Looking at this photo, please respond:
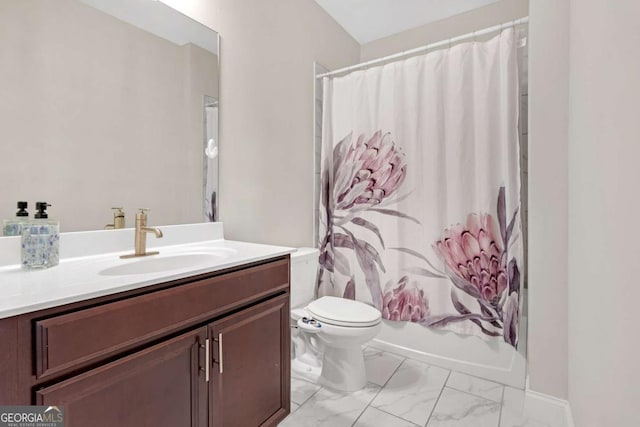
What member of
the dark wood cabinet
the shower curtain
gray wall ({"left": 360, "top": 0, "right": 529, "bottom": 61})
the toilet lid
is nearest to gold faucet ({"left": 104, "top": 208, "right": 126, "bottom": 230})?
the dark wood cabinet

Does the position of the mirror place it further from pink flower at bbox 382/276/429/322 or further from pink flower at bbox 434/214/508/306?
pink flower at bbox 434/214/508/306

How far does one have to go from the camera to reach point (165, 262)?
1287 mm

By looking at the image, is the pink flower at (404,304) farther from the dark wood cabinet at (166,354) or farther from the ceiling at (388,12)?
the ceiling at (388,12)

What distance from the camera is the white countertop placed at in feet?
2.25

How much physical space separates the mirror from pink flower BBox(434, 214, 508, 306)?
4.64ft

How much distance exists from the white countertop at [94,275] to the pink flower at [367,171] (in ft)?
3.01

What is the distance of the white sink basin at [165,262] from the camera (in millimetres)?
1123

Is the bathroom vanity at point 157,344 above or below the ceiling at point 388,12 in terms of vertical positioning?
below
